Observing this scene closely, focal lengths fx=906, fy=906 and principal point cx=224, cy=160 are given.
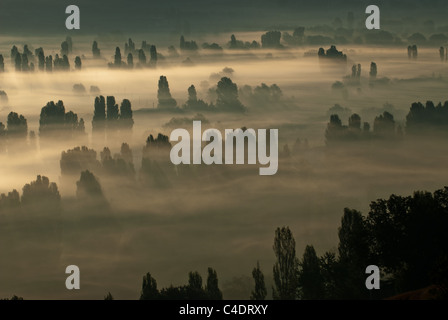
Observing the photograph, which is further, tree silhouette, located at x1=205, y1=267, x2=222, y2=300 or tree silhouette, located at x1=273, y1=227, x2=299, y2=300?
tree silhouette, located at x1=205, y1=267, x2=222, y2=300

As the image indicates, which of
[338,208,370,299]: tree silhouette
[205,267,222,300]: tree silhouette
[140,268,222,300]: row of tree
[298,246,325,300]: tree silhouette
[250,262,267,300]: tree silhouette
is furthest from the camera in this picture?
[250,262,267,300]: tree silhouette

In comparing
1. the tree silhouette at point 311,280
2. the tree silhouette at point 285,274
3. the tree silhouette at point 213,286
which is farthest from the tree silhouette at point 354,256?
the tree silhouette at point 213,286

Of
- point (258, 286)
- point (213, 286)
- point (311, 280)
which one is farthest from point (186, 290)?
point (258, 286)

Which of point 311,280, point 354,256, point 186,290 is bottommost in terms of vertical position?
point 186,290

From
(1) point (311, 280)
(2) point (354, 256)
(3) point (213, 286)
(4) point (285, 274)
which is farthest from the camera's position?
(4) point (285, 274)

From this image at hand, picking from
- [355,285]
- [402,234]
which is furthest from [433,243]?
[355,285]

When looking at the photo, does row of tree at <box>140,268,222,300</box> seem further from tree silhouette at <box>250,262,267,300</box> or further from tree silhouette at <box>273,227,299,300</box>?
tree silhouette at <box>273,227,299,300</box>

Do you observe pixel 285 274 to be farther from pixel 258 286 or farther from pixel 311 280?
pixel 311 280

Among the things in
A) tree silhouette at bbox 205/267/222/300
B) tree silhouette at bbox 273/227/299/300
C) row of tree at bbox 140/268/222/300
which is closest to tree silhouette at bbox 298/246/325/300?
row of tree at bbox 140/268/222/300

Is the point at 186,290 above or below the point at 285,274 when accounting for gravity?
below

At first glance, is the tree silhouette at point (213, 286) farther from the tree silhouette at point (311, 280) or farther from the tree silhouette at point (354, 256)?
the tree silhouette at point (311, 280)

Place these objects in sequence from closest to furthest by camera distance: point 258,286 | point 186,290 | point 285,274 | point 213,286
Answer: point 186,290, point 213,286, point 285,274, point 258,286
